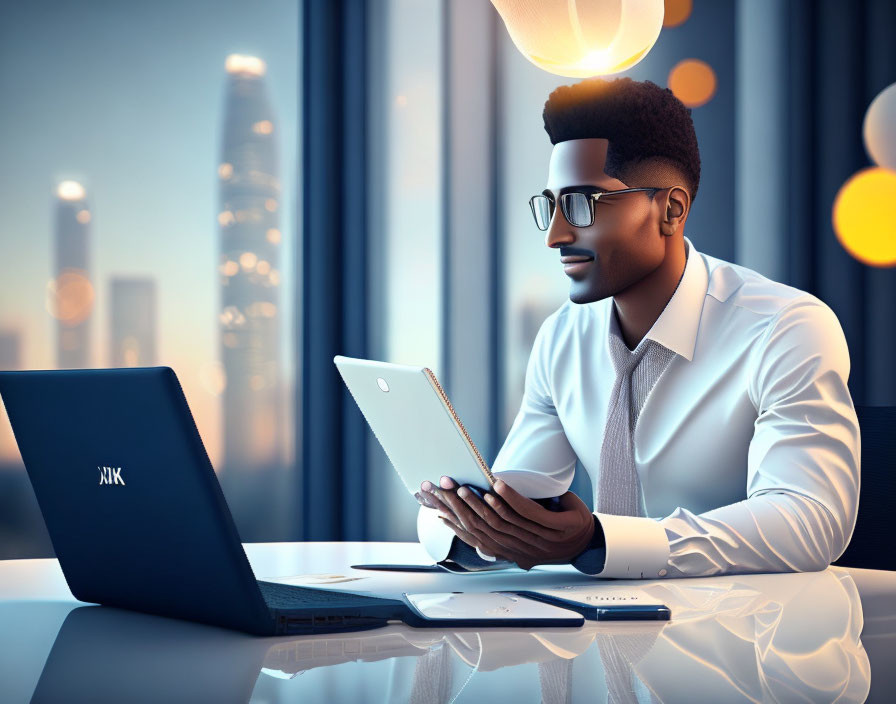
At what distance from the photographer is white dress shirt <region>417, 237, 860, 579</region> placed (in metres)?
1.31

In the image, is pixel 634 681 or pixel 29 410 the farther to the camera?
pixel 29 410

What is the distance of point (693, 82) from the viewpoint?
298cm

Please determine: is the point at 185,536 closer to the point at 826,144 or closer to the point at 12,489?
the point at 826,144

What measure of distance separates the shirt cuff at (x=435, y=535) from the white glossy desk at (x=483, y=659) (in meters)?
0.43

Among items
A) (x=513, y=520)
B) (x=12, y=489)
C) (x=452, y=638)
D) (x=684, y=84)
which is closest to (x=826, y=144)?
(x=684, y=84)

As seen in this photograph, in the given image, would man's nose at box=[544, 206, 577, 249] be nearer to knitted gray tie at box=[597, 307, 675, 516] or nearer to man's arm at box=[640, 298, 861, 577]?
knitted gray tie at box=[597, 307, 675, 516]

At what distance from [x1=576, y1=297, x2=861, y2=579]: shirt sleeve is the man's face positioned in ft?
0.95

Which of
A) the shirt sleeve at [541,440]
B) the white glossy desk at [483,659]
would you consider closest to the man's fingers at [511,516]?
the white glossy desk at [483,659]

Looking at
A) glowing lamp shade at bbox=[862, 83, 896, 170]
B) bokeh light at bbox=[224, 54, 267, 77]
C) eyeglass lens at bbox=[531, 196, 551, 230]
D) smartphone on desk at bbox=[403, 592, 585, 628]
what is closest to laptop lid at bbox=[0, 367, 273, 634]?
smartphone on desk at bbox=[403, 592, 585, 628]

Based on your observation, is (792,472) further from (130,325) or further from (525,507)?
(130,325)

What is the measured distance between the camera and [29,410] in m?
0.97

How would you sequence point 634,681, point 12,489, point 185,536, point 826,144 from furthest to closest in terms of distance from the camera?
point 12,489
point 826,144
point 185,536
point 634,681

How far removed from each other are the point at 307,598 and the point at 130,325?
9.29ft

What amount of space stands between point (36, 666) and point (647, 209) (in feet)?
4.44
